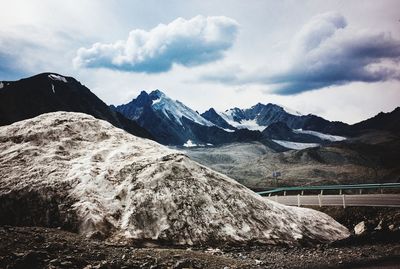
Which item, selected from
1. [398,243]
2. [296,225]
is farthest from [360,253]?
[296,225]

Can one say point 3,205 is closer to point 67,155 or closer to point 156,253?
point 67,155

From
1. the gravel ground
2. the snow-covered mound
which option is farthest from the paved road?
the gravel ground

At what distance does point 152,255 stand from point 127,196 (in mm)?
4005

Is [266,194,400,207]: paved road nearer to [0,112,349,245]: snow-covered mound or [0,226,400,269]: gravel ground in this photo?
[0,112,349,245]: snow-covered mound

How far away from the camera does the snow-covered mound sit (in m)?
13.8

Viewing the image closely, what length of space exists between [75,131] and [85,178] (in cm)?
495

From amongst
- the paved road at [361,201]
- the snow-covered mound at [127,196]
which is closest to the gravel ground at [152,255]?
the snow-covered mound at [127,196]

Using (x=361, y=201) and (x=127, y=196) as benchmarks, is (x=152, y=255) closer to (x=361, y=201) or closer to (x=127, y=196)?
(x=127, y=196)

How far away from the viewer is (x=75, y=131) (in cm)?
1942

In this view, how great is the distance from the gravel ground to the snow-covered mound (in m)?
0.97

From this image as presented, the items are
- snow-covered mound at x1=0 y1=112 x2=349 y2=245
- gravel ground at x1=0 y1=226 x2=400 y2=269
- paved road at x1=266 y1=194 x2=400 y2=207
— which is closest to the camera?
gravel ground at x1=0 y1=226 x2=400 y2=269

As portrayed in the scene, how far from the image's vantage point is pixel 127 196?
14898 millimetres

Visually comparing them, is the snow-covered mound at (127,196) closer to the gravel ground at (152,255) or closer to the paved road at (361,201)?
the gravel ground at (152,255)

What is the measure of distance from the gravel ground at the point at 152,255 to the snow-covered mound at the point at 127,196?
3.17 feet
